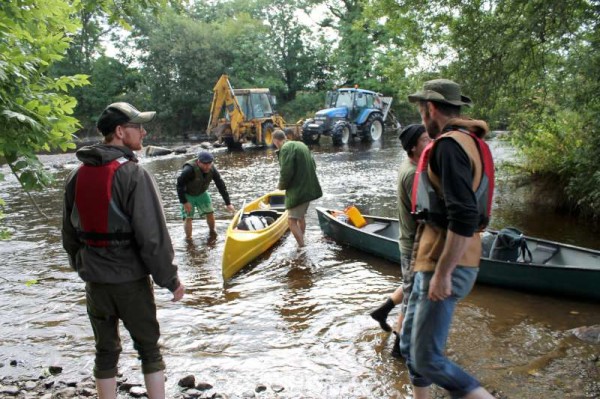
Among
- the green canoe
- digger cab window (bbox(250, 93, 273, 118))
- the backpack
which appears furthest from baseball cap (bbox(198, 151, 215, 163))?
digger cab window (bbox(250, 93, 273, 118))

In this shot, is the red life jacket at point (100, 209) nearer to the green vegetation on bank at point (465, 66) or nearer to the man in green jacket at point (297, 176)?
the green vegetation on bank at point (465, 66)

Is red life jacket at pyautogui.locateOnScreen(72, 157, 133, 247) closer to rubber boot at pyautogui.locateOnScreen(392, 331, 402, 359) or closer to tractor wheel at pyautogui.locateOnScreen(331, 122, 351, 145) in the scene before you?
rubber boot at pyautogui.locateOnScreen(392, 331, 402, 359)

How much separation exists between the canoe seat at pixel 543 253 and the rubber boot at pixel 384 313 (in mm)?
2508

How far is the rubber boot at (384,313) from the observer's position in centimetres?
461

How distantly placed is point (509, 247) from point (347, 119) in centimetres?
2038

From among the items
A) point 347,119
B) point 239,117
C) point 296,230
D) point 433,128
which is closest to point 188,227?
point 296,230

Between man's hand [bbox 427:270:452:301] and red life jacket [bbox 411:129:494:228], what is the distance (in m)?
0.30

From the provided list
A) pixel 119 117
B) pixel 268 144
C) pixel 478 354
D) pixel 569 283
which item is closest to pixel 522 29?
pixel 569 283

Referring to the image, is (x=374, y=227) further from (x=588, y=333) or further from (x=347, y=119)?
(x=347, y=119)

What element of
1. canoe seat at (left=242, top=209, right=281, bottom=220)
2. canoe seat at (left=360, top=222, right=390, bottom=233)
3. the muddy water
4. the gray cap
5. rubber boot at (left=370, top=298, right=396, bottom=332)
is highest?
the gray cap

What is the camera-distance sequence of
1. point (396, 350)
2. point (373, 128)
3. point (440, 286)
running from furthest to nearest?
1. point (373, 128)
2. point (396, 350)
3. point (440, 286)

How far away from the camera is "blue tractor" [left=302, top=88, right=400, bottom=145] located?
24.6m

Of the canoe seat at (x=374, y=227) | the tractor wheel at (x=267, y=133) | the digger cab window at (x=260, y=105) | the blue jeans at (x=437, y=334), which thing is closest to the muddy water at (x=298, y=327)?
the canoe seat at (x=374, y=227)

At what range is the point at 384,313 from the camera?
464cm
